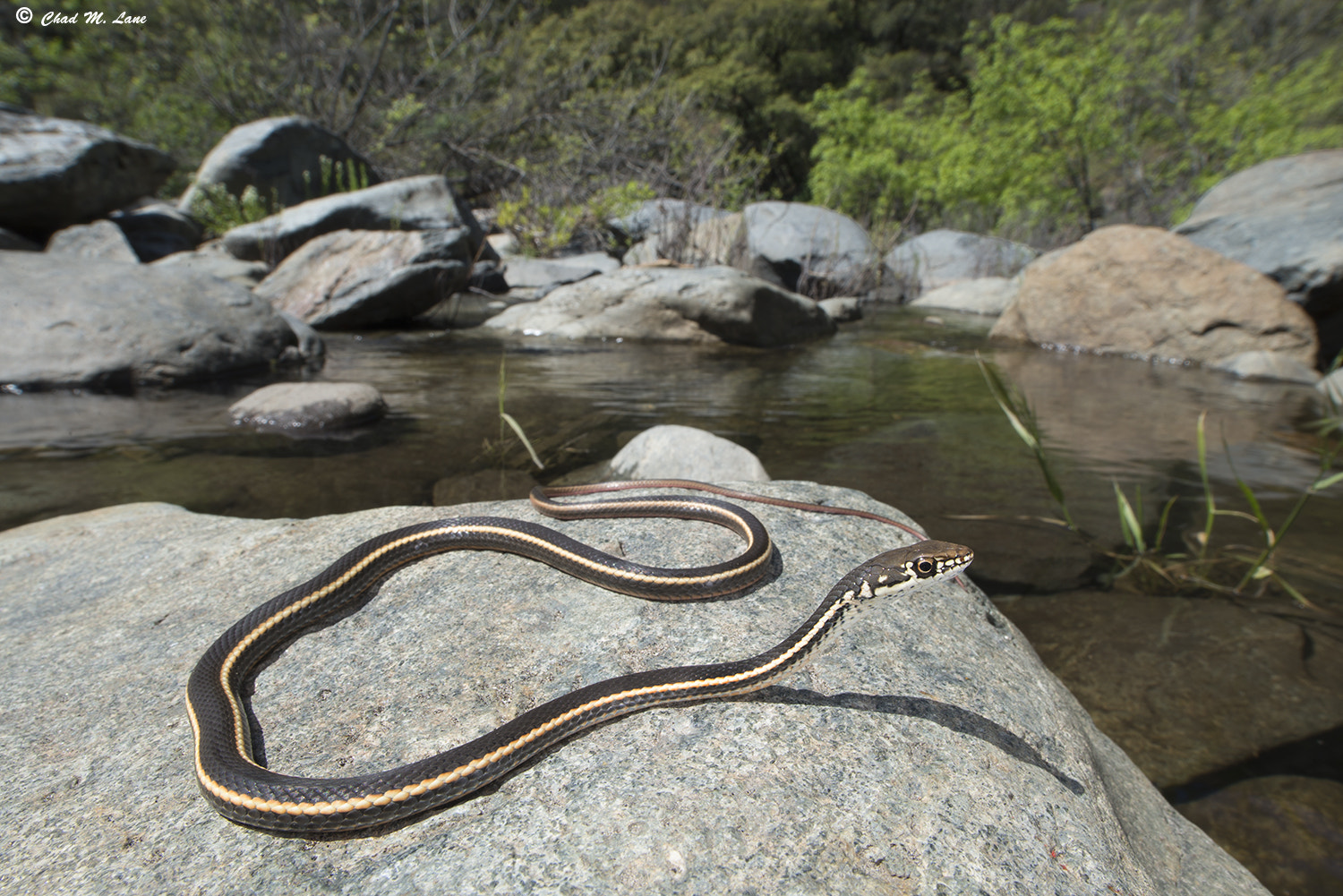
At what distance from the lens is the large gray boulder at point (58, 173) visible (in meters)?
13.1

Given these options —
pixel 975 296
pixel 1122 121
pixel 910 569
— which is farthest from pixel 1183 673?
pixel 1122 121

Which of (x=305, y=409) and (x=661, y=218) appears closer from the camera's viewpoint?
(x=305, y=409)

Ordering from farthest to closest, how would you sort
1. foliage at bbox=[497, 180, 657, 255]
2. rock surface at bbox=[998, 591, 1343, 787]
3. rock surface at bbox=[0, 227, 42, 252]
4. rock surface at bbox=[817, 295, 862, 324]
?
foliage at bbox=[497, 180, 657, 255] < rock surface at bbox=[817, 295, 862, 324] < rock surface at bbox=[0, 227, 42, 252] < rock surface at bbox=[998, 591, 1343, 787]

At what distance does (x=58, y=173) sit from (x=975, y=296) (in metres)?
22.5

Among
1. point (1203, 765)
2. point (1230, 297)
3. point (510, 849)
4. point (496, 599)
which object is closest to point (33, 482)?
point (496, 599)

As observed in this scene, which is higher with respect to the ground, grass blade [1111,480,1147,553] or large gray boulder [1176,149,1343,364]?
large gray boulder [1176,149,1343,364]

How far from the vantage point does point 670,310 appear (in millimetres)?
12148

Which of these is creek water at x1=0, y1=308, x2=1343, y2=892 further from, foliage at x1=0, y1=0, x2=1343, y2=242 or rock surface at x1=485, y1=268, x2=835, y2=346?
foliage at x1=0, y1=0, x2=1343, y2=242

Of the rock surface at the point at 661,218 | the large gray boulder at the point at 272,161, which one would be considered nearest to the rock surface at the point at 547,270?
the rock surface at the point at 661,218

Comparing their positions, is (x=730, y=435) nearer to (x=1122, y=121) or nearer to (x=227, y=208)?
(x=227, y=208)

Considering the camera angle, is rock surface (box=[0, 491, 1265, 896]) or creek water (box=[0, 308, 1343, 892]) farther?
creek water (box=[0, 308, 1343, 892])

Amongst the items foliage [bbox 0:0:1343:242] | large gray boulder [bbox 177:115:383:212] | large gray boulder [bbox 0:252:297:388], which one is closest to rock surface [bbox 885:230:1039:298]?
foliage [bbox 0:0:1343:242]

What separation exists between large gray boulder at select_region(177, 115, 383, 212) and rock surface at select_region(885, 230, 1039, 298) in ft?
55.7

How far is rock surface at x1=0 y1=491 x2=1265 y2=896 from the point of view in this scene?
1719mm
